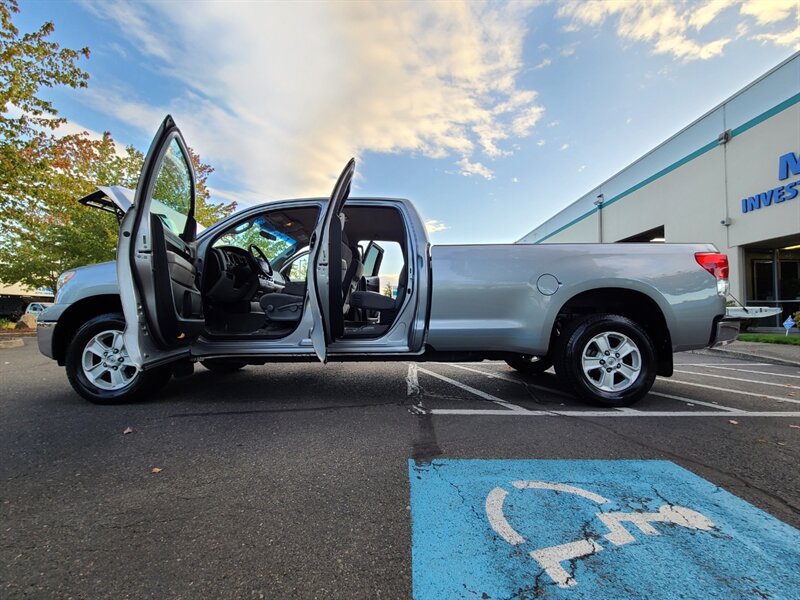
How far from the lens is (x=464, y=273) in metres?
3.74

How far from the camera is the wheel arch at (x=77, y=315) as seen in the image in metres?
3.79

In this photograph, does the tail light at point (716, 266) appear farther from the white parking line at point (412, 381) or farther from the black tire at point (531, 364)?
the white parking line at point (412, 381)

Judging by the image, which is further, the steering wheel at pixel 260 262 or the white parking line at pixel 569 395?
the steering wheel at pixel 260 262

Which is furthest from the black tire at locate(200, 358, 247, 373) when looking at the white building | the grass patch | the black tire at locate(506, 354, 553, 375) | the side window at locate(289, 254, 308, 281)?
the grass patch

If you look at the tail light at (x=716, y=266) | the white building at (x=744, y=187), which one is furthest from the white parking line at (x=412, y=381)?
the white building at (x=744, y=187)

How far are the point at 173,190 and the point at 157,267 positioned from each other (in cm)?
96

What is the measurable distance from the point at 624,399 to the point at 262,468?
3185mm

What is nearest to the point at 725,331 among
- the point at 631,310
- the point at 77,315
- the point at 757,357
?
the point at 631,310

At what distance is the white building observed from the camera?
39.6 feet

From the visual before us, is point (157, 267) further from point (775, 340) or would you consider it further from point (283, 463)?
point (775, 340)

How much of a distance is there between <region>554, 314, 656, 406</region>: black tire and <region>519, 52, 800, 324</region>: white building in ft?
36.8

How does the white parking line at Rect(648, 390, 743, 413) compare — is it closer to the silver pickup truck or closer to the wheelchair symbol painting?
the silver pickup truck

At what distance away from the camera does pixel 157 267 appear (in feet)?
10.8

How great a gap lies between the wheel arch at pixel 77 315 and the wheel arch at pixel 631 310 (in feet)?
14.3
